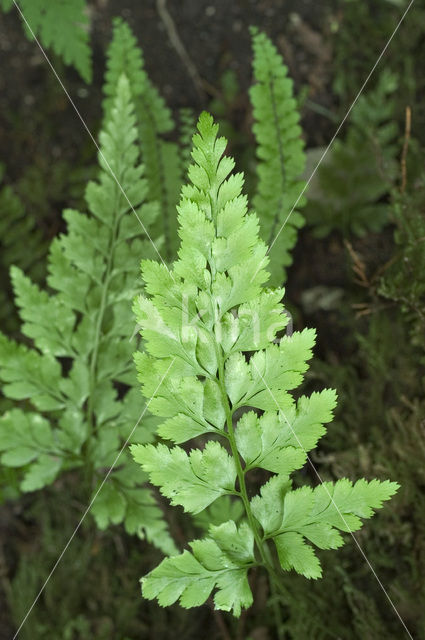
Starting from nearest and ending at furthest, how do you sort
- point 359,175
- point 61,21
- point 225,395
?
point 225,395
point 61,21
point 359,175

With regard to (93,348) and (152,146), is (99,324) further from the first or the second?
(152,146)

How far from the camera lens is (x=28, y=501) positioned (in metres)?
2.73

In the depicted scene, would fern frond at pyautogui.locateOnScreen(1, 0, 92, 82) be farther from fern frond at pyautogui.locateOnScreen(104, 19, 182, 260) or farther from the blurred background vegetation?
fern frond at pyautogui.locateOnScreen(104, 19, 182, 260)

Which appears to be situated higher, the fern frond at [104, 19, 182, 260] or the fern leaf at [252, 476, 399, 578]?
the fern frond at [104, 19, 182, 260]

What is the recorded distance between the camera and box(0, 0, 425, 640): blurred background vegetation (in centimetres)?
206

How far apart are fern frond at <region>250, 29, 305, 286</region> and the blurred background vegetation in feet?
0.83

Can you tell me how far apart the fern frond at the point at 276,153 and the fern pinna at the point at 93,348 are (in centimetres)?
40

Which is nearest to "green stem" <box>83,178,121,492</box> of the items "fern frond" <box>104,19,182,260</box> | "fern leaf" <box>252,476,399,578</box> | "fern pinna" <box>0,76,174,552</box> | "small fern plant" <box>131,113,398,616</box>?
"fern pinna" <box>0,76,174,552</box>

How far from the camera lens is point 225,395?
1482 mm

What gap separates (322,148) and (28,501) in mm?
1997

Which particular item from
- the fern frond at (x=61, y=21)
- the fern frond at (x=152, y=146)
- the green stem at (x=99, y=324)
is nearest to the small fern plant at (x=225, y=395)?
the green stem at (x=99, y=324)

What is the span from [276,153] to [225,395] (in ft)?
3.13

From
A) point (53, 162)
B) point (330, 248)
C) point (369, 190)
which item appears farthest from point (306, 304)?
point (53, 162)

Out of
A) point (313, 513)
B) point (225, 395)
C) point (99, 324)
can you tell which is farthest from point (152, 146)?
point (313, 513)
